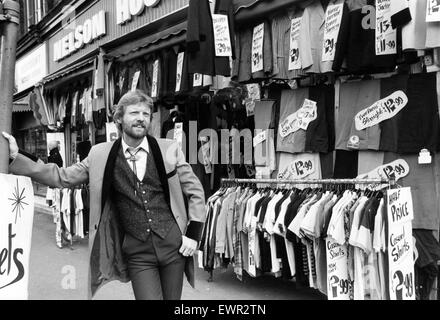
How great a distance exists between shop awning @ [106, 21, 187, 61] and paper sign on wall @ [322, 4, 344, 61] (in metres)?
2.24

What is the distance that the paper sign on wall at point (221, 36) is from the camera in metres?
5.23

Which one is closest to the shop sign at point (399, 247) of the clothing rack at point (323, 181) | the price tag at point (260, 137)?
the clothing rack at point (323, 181)

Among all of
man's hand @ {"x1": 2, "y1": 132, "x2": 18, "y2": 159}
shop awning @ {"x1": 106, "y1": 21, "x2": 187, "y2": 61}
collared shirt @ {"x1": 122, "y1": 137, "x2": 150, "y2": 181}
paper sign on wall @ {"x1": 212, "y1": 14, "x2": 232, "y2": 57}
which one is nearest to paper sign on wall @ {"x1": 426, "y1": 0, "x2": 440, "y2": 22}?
paper sign on wall @ {"x1": 212, "y1": 14, "x2": 232, "y2": 57}

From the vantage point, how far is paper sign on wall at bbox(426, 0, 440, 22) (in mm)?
3674

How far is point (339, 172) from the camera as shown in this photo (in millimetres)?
4887

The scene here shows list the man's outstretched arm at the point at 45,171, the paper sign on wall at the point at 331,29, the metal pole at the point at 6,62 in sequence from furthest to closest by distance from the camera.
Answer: the paper sign on wall at the point at 331,29
the man's outstretched arm at the point at 45,171
the metal pole at the point at 6,62

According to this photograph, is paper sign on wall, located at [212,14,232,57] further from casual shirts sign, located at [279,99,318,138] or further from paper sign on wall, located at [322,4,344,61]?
paper sign on wall, located at [322,4,344,61]

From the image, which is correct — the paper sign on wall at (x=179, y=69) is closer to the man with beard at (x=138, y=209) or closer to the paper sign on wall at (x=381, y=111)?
the paper sign on wall at (x=381, y=111)

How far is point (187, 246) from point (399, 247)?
6.21 feet

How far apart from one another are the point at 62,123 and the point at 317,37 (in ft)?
24.8

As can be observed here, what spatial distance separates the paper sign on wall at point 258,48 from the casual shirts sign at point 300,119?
0.65 m

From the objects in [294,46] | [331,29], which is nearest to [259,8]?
[294,46]

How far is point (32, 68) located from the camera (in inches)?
670
